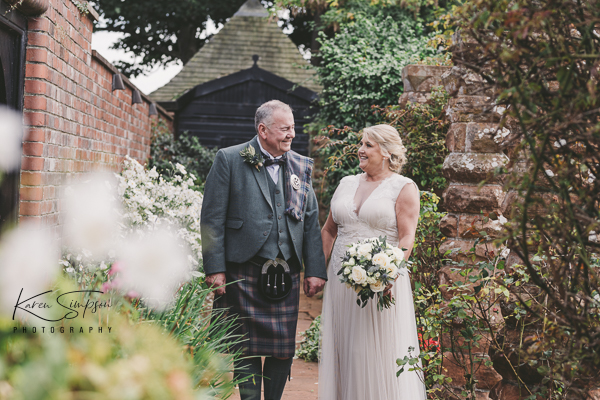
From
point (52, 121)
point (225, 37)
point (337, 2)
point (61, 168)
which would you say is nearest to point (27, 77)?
point (52, 121)

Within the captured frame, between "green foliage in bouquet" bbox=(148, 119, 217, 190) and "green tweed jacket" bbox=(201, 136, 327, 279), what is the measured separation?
480 cm

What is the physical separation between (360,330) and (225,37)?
12388mm

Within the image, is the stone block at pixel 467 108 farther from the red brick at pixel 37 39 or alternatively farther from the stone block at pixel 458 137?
the red brick at pixel 37 39

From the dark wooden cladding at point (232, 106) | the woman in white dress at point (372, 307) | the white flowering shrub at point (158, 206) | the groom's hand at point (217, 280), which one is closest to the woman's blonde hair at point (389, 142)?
the woman in white dress at point (372, 307)

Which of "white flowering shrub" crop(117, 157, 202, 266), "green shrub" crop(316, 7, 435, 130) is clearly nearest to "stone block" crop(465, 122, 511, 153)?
"white flowering shrub" crop(117, 157, 202, 266)

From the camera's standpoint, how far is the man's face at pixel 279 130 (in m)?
3.21

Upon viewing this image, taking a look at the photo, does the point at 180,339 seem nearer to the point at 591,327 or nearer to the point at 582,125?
the point at 591,327

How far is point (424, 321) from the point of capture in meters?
3.46

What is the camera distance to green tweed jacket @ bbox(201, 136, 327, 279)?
312cm

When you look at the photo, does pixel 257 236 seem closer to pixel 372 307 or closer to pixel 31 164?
pixel 372 307

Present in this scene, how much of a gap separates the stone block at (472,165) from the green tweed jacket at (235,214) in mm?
1145

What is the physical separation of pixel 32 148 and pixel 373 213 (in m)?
2.09

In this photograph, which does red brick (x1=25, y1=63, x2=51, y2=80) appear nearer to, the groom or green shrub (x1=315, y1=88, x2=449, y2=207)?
the groom

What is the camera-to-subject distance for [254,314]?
3195mm
